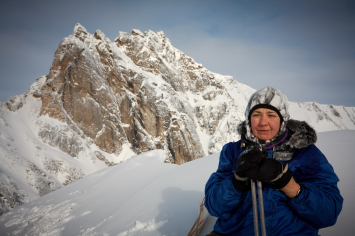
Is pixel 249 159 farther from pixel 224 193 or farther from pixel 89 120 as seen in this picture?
pixel 89 120

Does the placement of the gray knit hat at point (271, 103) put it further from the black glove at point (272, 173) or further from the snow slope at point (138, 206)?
the snow slope at point (138, 206)

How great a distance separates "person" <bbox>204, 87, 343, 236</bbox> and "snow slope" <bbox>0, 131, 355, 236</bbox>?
1.12 meters

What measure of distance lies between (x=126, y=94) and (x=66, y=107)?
10.5 meters

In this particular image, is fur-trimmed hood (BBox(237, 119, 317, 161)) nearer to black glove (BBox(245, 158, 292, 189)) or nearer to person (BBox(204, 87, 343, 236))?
person (BBox(204, 87, 343, 236))

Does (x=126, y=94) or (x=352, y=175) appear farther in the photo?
(x=126, y=94)

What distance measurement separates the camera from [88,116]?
25.3m

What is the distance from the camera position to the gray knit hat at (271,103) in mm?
1770

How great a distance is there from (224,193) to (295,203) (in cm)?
55

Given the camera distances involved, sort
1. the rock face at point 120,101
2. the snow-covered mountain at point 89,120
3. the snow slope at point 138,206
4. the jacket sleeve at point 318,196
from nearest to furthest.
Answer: the jacket sleeve at point 318,196 < the snow slope at point 138,206 < the snow-covered mountain at point 89,120 < the rock face at point 120,101

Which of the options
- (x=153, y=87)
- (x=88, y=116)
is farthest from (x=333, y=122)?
(x=88, y=116)

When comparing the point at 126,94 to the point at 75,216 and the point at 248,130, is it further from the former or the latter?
the point at 248,130

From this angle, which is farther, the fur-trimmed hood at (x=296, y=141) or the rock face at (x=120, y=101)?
the rock face at (x=120, y=101)

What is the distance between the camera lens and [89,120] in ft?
82.9

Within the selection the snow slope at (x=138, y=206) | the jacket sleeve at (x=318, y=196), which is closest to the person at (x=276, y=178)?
the jacket sleeve at (x=318, y=196)
